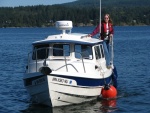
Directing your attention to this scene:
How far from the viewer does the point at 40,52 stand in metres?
21.9

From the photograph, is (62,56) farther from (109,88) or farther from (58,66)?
(109,88)

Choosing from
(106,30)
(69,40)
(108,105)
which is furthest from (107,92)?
(106,30)

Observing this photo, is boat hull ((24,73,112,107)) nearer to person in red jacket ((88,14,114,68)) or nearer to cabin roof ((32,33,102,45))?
cabin roof ((32,33,102,45))

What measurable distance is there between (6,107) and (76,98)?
3.48 m

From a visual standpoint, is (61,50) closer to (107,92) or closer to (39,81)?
(39,81)

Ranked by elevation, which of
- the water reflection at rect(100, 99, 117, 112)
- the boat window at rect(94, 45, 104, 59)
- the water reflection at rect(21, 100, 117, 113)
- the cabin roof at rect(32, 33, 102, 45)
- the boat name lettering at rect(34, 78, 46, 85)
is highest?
the cabin roof at rect(32, 33, 102, 45)

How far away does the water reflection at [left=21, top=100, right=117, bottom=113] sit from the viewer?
20.6 metres

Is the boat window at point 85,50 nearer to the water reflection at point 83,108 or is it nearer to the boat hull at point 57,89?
the boat hull at point 57,89

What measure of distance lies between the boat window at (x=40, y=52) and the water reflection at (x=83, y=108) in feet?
7.22

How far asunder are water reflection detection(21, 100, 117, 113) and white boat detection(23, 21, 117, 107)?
0.22 metres

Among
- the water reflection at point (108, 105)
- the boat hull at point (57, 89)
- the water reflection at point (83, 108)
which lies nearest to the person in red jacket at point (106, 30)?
the water reflection at point (108, 105)

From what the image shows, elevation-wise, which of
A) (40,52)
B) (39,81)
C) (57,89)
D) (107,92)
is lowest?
(107,92)

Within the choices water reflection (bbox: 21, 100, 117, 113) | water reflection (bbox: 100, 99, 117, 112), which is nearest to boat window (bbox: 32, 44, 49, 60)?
water reflection (bbox: 21, 100, 117, 113)

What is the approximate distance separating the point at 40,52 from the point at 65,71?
6.30ft
